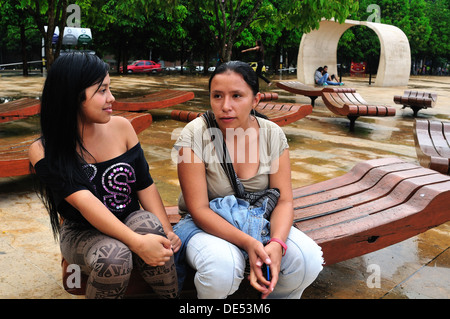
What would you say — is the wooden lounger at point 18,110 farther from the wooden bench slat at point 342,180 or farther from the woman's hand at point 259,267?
the woman's hand at point 259,267

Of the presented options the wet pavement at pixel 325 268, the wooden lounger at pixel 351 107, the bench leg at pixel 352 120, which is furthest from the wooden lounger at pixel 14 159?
the bench leg at pixel 352 120

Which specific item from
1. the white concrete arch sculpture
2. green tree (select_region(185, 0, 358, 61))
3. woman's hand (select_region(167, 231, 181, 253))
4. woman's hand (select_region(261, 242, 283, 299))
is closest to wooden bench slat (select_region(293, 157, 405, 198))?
woman's hand (select_region(261, 242, 283, 299))

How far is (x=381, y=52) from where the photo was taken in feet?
71.4

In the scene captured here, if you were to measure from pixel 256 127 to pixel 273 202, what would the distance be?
1.40 feet

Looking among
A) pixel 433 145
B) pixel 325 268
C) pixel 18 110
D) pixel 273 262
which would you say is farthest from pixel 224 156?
pixel 18 110

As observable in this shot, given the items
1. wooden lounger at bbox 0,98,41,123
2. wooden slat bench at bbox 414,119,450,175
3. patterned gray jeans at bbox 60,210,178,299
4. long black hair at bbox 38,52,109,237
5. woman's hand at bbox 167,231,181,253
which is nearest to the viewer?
patterned gray jeans at bbox 60,210,178,299

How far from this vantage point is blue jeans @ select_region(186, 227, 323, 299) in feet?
6.63

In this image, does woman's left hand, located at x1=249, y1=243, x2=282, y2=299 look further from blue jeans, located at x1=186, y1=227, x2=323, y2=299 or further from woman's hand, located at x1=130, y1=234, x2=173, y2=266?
woman's hand, located at x1=130, y1=234, x2=173, y2=266

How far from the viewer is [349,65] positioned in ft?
135

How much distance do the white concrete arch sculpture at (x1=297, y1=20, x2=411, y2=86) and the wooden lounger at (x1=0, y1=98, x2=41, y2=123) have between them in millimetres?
16296

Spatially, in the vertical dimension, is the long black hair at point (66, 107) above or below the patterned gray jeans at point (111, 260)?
above

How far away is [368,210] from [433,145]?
2.27m

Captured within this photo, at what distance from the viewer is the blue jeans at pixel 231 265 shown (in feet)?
6.63

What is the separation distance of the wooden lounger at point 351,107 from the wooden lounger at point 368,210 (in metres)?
4.80
